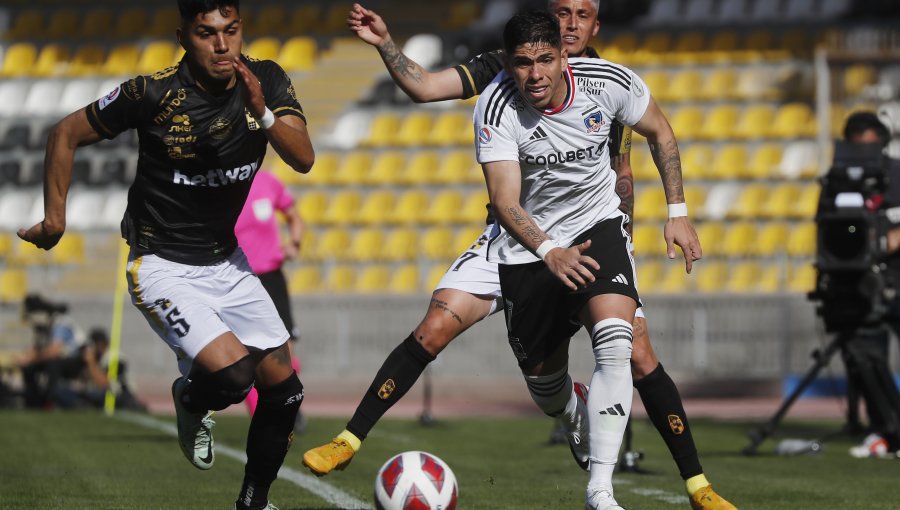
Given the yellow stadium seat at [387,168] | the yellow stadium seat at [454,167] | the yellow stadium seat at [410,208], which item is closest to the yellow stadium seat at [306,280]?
the yellow stadium seat at [410,208]

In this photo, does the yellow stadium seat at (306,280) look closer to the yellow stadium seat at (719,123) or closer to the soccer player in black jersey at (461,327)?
the yellow stadium seat at (719,123)

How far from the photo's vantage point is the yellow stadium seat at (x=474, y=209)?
22.3 m

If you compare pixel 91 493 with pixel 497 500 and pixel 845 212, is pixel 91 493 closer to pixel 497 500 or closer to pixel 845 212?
pixel 497 500

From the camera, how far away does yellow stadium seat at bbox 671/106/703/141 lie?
23145 millimetres

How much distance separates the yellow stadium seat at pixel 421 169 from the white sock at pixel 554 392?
52.8ft

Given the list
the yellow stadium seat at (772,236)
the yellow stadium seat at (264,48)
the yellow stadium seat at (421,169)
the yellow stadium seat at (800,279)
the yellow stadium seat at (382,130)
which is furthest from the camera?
the yellow stadium seat at (264,48)

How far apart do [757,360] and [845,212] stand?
27.6 feet

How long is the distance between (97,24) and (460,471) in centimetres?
2121

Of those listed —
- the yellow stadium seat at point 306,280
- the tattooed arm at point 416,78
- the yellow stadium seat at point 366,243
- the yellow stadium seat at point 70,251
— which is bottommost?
the yellow stadium seat at point 306,280

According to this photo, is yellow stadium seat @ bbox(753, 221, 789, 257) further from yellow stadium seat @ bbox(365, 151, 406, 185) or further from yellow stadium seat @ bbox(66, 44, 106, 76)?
yellow stadium seat @ bbox(66, 44, 106, 76)

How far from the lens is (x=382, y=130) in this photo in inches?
966

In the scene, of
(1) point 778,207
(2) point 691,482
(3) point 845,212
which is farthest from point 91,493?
(1) point 778,207

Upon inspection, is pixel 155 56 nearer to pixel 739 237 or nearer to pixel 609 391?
pixel 739 237

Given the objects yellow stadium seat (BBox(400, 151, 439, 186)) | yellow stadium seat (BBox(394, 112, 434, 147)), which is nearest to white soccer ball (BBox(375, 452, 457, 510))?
yellow stadium seat (BBox(400, 151, 439, 186))
